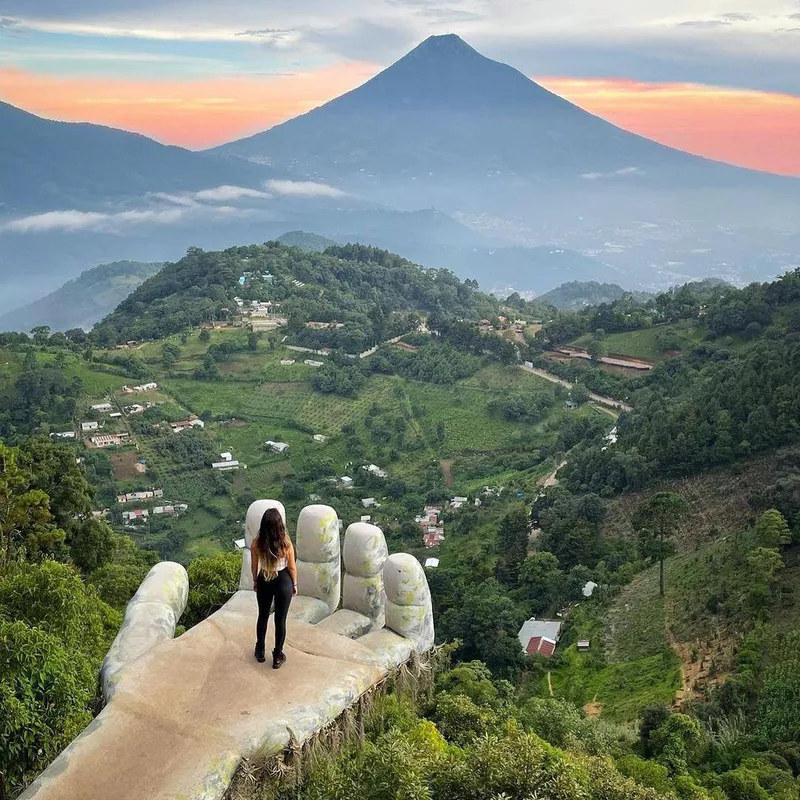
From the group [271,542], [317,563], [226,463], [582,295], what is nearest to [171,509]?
[226,463]

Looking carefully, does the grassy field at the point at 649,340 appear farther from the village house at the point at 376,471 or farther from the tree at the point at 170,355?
the tree at the point at 170,355

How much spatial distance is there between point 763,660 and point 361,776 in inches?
429

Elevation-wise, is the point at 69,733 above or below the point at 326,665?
below

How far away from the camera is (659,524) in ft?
60.0

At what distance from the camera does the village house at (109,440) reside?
1399 inches

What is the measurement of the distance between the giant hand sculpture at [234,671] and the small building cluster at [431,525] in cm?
2246

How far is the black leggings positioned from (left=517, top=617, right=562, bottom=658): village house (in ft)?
43.5

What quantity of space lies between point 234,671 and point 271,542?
1.93ft

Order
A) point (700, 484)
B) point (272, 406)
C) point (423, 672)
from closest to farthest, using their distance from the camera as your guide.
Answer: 1. point (423, 672)
2. point (700, 484)
3. point (272, 406)

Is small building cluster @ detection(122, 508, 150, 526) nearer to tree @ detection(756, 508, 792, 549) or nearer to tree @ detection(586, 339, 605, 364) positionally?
tree @ detection(586, 339, 605, 364)

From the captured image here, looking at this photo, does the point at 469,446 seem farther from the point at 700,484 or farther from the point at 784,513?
the point at 784,513

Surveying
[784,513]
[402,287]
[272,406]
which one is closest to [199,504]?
[272,406]

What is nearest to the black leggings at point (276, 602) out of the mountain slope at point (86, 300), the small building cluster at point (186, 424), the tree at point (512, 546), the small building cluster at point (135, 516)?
the tree at point (512, 546)

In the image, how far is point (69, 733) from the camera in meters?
4.39
